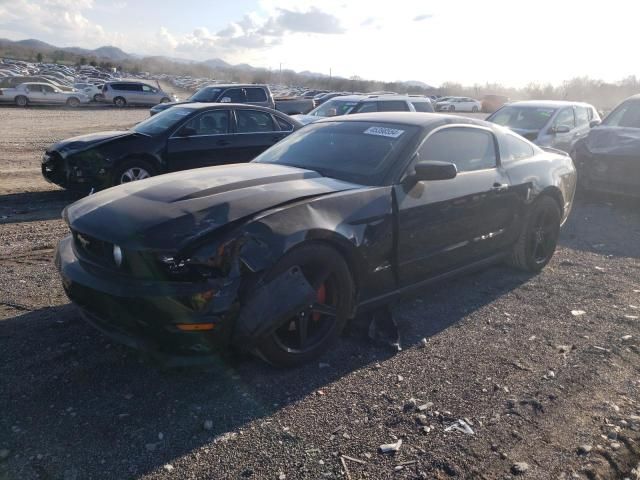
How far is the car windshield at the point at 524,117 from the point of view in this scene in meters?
11.0

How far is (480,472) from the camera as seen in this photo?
2695 mm

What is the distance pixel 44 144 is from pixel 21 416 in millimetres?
13630

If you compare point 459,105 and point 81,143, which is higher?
point 81,143

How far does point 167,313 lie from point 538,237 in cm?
413

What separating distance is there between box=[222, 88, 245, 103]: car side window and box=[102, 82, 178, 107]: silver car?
2024cm

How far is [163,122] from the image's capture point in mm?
8945

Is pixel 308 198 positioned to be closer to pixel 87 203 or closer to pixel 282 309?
pixel 282 309

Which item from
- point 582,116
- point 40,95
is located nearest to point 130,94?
point 40,95

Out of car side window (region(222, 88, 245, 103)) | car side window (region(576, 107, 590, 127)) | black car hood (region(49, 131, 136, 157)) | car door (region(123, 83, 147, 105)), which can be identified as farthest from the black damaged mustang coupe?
car door (region(123, 83, 147, 105))

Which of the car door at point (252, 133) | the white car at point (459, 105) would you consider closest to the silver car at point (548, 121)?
the car door at point (252, 133)

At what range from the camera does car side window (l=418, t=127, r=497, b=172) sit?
4465mm

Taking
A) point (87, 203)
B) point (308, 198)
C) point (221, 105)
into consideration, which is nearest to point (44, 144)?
point (221, 105)

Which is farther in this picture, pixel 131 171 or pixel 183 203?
pixel 131 171

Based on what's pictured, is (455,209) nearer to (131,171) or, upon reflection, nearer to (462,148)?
(462,148)
